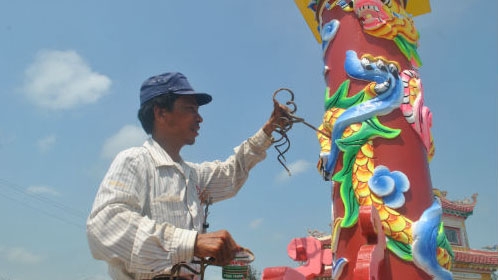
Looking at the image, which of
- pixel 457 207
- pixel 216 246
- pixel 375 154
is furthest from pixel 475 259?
pixel 216 246

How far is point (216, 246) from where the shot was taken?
52.8 inches

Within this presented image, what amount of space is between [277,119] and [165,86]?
0.57 meters

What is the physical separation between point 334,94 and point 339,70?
0.87ft

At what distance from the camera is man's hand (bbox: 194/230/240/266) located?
1347mm

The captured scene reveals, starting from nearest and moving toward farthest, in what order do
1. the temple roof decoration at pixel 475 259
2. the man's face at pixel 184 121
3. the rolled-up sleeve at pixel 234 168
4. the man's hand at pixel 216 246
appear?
the man's hand at pixel 216 246 → the man's face at pixel 184 121 → the rolled-up sleeve at pixel 234 168 → the temple roof decoration at pixel 475 259

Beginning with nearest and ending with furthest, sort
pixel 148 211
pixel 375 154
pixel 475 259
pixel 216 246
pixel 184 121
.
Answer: pixel 216 246, pixel 148 211, pixel 184 121, pixel 375 154, pixel 475 259

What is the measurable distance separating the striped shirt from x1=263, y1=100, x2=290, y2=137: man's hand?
32 cm

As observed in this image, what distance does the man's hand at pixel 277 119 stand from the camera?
6.90 feet

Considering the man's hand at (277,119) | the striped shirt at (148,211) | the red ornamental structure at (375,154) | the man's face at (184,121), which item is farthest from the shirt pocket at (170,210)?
the red ornamental structure at (375,154)

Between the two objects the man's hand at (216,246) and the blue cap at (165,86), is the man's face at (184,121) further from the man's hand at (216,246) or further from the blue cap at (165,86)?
the man's hand at (216,246)

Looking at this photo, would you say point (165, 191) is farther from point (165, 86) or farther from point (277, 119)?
point (277, 119)

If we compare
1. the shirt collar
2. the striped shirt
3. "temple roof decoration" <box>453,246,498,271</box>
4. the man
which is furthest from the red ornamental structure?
"temple roof decoration" <box>453,246,498,271</box>

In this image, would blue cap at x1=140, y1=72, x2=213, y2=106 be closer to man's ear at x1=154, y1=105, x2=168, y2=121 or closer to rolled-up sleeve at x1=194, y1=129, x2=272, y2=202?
man's ear at x1=154, y1=105, x2=168, y2=121

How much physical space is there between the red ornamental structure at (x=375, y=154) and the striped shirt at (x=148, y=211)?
79.3 inches
